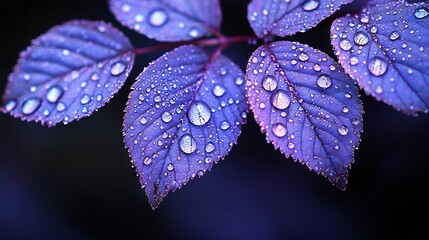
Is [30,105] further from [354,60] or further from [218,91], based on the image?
[354,60]

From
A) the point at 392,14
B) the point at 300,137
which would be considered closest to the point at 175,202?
the point at 300,137

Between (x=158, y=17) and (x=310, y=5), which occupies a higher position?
(x=158, y=17)

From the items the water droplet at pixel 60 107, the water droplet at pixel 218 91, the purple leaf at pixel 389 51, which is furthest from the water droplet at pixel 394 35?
the water droplet at pixel 60 107

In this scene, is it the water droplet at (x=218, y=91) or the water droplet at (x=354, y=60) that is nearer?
the water droplet at (x=354, y=60)

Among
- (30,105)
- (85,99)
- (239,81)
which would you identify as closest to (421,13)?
(239,81)

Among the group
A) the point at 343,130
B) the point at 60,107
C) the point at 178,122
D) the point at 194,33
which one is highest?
the point at 194,33

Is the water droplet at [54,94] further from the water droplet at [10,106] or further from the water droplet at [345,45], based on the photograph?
the water droplet at [345,45]

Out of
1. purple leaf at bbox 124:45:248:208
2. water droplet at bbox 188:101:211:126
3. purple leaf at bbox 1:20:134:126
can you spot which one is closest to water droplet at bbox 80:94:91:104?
purple leaf at bbox 1:20:134:126
